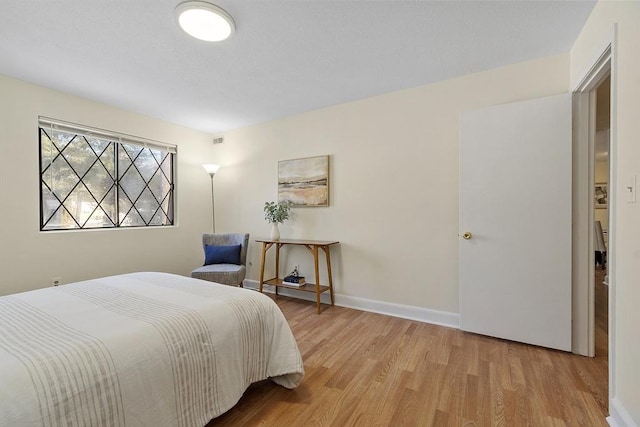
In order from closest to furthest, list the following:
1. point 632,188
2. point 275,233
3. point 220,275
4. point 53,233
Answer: point 632,188 < point 53,233 < point 220,275 < point 275,233

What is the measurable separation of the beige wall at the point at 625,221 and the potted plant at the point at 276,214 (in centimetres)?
277

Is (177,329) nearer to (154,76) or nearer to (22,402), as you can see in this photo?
(22,402)

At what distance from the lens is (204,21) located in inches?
68.4

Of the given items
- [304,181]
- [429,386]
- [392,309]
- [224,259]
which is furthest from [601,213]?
[224,259]

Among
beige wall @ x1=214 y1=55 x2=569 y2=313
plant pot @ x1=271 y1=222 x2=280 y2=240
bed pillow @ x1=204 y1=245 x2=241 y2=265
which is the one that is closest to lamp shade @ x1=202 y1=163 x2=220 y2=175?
beige wall @ x1=214 y1=55 x2=569 y2=313

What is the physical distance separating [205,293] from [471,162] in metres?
2.28

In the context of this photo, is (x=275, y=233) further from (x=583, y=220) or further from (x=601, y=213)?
(x=601, y=213)

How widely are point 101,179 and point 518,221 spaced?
4.22 meters

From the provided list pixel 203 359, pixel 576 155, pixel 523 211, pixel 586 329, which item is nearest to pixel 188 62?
pixel 203 359

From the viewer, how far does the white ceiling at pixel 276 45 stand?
169 centimetres

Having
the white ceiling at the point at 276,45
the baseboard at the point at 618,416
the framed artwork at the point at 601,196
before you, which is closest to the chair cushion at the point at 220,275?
the white ceiling at the point at 276,45

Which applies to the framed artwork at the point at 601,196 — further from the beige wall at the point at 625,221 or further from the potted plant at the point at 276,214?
the potted plant at the point at 276,214

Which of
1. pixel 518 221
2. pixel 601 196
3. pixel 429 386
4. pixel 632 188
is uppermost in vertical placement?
pixel 601 196

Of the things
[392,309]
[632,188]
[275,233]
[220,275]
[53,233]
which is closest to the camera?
[632,188]
